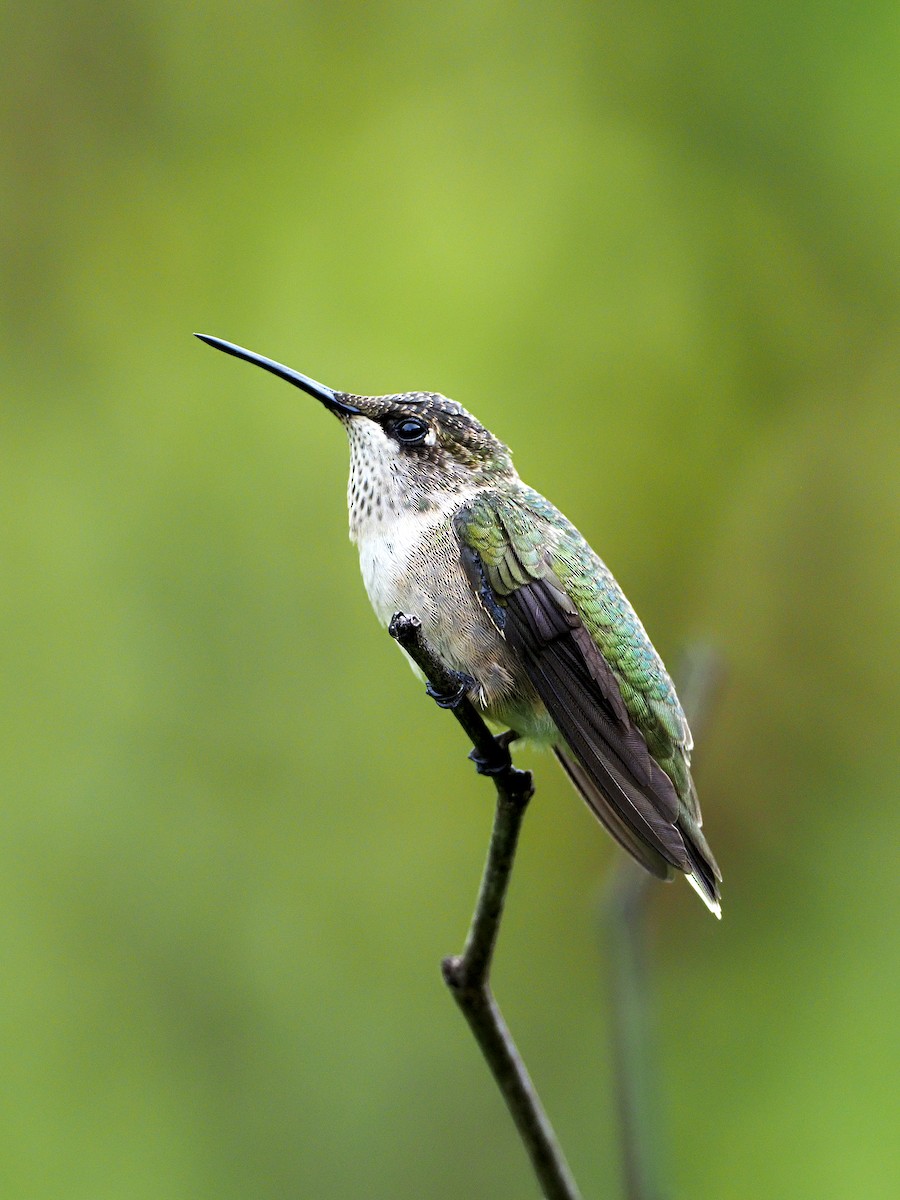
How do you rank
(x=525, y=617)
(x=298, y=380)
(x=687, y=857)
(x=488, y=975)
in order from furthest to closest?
(x=298, y=380)
(x=525, y=617)
(x=687, y=857)
(x=488, y=975)

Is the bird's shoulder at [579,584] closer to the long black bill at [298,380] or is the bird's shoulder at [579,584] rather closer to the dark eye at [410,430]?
the dark eye at [410,430]

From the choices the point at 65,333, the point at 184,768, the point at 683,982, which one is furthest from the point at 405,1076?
the point at 65,333

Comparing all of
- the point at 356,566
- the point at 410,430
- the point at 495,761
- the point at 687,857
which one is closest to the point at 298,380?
the point at 410,430

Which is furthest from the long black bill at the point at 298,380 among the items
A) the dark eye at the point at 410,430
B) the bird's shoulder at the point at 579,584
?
the bird's shoulder at the point at 579,584

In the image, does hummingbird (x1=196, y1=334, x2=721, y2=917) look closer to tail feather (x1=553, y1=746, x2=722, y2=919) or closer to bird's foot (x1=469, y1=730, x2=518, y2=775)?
tail feather (x1=553, y1=746, x2=722, y2=919)

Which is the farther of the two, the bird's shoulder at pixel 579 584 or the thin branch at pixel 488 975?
the bird's shoulder at pixel 579 584

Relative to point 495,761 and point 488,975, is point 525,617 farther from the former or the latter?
point 488,975

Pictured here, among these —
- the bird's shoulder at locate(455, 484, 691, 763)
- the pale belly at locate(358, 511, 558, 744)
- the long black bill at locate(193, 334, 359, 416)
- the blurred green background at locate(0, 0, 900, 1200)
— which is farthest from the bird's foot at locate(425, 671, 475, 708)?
the blurred green background at locate(0, 0, 900, 1200)
